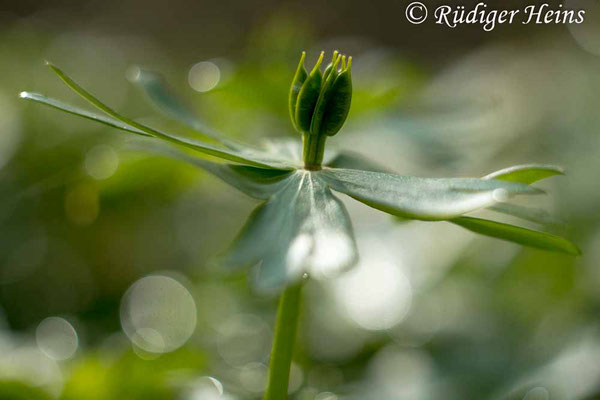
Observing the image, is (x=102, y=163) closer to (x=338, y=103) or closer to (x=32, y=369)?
(x=32, y=369)

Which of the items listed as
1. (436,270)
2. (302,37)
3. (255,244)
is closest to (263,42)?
(302,37)

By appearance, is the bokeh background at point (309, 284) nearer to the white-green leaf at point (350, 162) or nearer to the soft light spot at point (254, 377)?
the soft light spot at point (254, 377)

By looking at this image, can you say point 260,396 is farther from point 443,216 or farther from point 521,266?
point 521,266

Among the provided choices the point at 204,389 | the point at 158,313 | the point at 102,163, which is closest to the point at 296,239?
the point at 204,389

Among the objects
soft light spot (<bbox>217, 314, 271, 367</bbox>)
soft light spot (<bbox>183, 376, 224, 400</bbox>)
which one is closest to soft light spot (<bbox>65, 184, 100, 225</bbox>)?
soft light spot (<bbox>217, 314, 271, 367</bbox>)

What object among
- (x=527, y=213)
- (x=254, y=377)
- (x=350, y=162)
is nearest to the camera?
(x=527, y=213)
